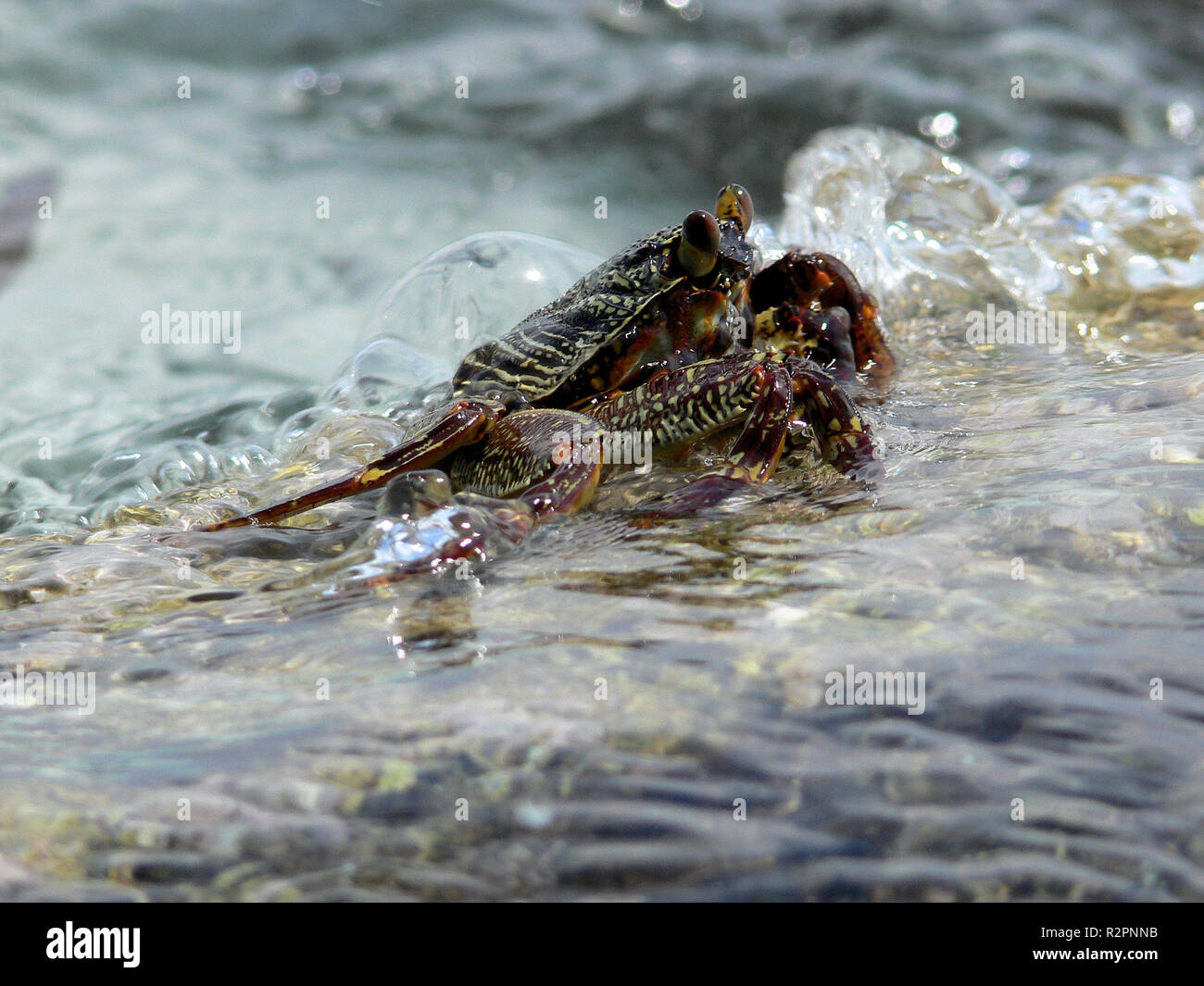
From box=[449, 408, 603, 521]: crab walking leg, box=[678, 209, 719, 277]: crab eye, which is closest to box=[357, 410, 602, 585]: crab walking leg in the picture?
box=[449, 408, 603, 521]: crab walking leg

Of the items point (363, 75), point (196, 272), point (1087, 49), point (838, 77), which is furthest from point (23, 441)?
point (1087, 49)

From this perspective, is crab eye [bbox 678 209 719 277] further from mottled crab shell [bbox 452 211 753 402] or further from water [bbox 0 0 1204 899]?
water [bbox 0 0 1204 899]

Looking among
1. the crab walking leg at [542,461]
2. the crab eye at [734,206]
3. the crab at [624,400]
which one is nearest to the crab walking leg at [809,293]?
the crab at [624,400]

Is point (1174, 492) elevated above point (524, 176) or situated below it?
below

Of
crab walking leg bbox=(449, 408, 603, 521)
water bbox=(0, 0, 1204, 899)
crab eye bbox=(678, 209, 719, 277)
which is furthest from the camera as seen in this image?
crab eye bbox=(678, 209, 719, 277)

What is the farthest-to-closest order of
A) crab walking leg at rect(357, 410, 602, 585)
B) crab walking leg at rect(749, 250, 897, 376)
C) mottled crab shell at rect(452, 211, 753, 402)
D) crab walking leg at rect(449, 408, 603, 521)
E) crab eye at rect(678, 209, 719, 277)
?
crab walking leg at rect(749, 250, 897, 376) → mottled crab shell at rect(452, 211, 753, 402) → crab eye at rect(678, 209, 719, 277) → crab walking leg at rect(449, 408, 603, 521) → crab walking leg at rect(357, 410, 602, 585)

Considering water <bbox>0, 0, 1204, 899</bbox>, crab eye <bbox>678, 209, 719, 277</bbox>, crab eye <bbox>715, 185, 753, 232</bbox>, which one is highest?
crab eye <bbox>715, 185, 753, 232</bbox>

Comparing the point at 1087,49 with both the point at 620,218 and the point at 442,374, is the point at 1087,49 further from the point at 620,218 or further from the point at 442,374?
the point at 442,374

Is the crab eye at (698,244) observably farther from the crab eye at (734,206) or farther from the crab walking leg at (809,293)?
the crab walking leg at (809,293)
